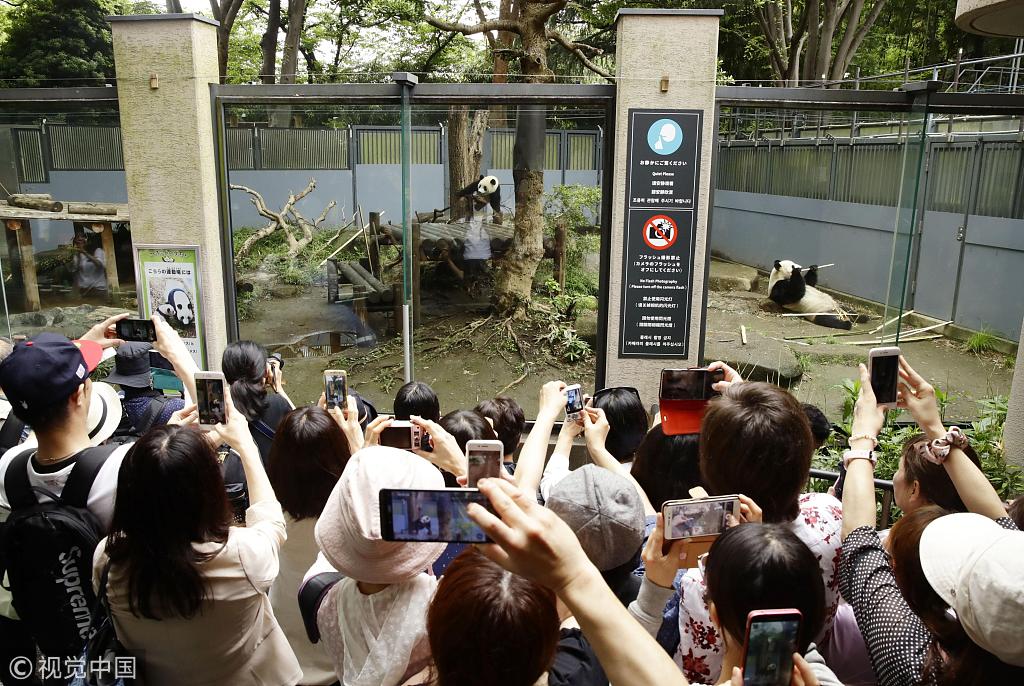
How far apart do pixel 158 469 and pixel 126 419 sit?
2.54 m

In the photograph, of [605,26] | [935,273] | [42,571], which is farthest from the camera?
[605,26]

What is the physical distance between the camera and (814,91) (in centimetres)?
625

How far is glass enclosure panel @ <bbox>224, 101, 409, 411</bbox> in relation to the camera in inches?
260

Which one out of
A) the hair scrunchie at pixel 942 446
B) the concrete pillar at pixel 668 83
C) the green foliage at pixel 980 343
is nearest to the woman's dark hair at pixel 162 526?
the hair scrunchie at pixel 942 446

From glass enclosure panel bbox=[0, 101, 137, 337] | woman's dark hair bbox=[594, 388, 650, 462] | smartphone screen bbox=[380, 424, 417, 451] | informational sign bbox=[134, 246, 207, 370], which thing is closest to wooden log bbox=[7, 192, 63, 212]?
glass enclosure panel bbox=[0, 101, 137, 337]

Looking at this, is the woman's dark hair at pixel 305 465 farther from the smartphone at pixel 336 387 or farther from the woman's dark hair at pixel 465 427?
the woman's dark hair at pixel 465 427

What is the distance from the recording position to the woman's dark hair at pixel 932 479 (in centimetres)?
287

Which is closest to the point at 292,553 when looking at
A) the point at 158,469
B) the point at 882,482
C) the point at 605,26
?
the point at 158,469

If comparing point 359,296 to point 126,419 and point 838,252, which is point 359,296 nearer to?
point 126,419

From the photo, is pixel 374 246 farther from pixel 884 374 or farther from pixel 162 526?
pixel 162 526

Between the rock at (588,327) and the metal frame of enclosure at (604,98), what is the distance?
194 millimetres

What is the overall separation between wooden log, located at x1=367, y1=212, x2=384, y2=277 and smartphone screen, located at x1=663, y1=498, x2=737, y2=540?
5301mm

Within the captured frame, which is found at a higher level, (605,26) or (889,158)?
(605,26)

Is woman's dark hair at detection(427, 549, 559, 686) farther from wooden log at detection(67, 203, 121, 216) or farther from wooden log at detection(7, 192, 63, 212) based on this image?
wooden log at detection(7, 192, 63, 212)
